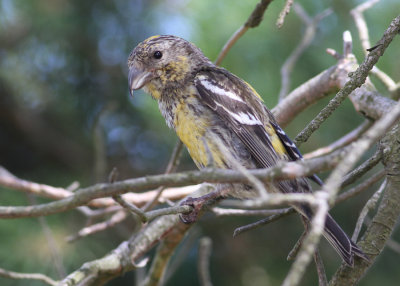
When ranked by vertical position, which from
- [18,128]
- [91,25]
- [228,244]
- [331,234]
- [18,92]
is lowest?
[228,244]

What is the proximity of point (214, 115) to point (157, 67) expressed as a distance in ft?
2.13

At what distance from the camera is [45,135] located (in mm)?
4773

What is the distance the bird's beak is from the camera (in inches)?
136

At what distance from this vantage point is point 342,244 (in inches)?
92.0

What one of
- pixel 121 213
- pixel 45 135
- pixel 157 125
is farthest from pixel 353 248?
pixel 45 135

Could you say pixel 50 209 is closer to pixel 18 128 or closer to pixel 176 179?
pixel 176 179

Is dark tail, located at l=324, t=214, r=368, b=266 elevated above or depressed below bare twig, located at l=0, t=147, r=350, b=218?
below

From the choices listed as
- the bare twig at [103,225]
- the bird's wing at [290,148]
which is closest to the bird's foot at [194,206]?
the bird's wing at [290,148]

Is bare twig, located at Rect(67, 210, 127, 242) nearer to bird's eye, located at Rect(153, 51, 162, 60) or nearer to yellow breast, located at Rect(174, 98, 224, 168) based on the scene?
yellow breast, located at Rect(174, 98, 224, 168)

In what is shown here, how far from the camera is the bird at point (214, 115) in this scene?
301cm

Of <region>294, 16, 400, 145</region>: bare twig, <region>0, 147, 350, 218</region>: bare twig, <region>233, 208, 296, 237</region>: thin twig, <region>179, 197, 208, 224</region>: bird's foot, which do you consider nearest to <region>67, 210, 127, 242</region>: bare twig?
<region>179, 197, 208, 224</region>: bird's foot

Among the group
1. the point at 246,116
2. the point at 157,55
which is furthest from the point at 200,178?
the point at 157,55

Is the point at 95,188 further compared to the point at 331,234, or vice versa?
the point at 331,234

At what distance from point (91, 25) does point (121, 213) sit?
206 cm
